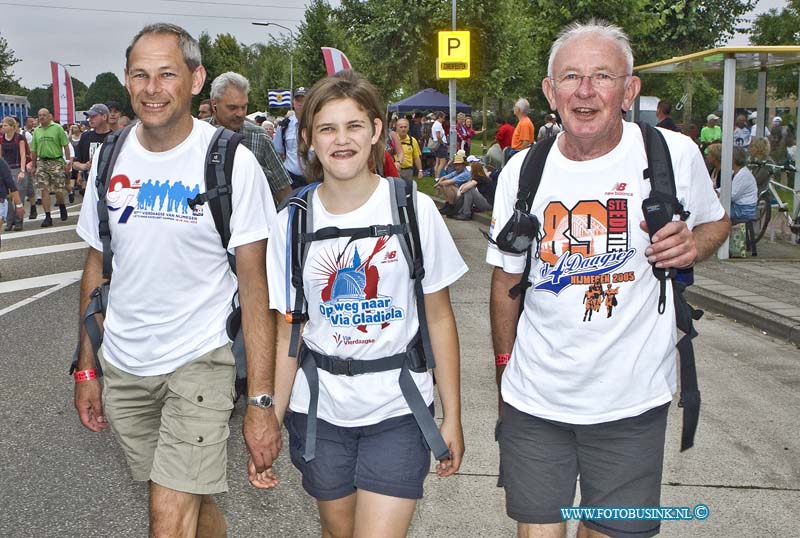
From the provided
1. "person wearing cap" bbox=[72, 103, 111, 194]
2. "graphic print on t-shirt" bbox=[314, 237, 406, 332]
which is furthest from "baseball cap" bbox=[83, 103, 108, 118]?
"graphic print on t-shirt" bbox=[314, 237, 406, 332]

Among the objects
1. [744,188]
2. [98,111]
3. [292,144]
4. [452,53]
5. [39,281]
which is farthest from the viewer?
[452,53]

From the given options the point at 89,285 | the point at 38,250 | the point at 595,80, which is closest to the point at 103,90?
the point at 38,250

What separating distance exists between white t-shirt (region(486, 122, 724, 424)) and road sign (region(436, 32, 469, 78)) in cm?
1809

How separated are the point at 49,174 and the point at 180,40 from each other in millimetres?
16316

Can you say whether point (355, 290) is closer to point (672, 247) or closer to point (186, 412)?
point (186, 412)

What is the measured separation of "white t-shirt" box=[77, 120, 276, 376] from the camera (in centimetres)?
308

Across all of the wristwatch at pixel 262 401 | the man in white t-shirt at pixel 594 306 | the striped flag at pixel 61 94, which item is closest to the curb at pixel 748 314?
the man in white t-shirt at pixel 594 306

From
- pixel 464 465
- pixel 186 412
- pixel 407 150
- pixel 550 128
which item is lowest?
pixel 464 465

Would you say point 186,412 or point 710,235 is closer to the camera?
point 710,235

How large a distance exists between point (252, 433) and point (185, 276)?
56cm

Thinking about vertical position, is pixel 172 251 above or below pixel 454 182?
above

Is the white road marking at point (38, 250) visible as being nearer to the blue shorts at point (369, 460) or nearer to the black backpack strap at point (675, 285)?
the blue shorts at point (369, 460)

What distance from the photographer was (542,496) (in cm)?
295

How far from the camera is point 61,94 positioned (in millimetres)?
31484
